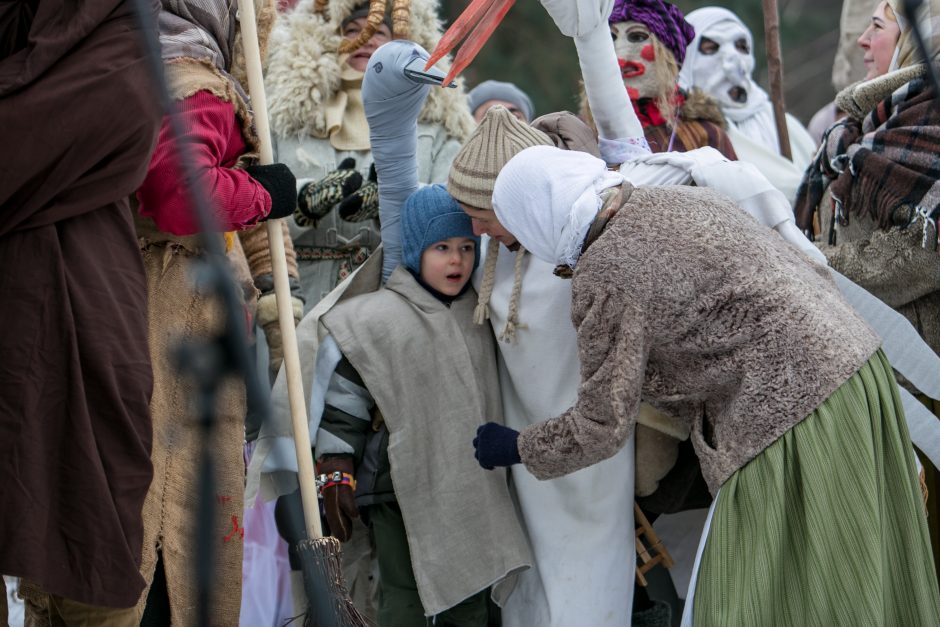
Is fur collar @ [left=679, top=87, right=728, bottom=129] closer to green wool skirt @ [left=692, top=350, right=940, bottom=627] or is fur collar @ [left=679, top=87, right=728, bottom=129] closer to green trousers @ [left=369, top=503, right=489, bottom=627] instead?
green wool skirt @ [left=692, top=350, right=940, bottom=627]

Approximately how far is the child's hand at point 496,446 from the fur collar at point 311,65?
1.64 m

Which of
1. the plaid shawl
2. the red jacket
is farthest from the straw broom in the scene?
the plaid shawl

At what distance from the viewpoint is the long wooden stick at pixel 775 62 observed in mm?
4473

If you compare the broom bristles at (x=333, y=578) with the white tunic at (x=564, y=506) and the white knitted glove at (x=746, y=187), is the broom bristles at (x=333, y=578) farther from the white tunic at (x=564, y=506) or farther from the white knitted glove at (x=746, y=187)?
the white knitted glove at (x=746, y=187)

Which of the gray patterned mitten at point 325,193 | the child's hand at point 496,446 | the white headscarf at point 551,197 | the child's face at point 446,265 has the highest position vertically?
the white headscarf at point 551,197

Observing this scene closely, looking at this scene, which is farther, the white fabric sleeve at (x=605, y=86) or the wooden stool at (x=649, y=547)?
the wooden stool at (x=649, y=547)

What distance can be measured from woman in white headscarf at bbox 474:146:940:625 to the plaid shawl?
745 mm

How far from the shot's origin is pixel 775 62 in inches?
181

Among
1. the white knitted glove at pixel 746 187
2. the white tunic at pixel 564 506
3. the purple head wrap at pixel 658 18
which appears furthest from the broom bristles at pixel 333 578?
the purple head wrap at pixel 658 18

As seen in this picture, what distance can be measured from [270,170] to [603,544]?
4.56 ft

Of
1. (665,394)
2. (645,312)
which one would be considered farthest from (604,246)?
(665,394)

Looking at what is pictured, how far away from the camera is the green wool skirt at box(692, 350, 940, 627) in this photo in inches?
105

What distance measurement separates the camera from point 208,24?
2.96 meters

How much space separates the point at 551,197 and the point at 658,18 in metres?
1.61
